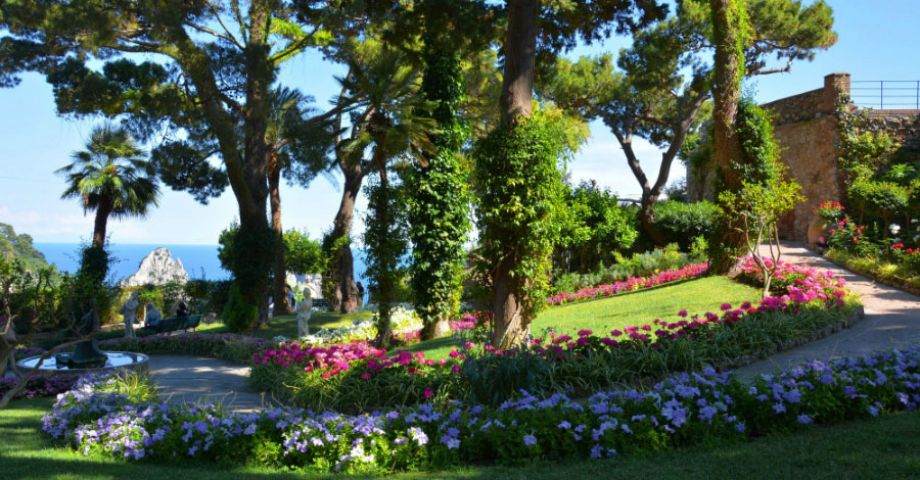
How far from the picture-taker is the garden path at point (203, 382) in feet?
27.4

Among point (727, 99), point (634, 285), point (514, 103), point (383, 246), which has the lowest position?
point (634, 285)

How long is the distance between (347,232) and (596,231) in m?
8.02

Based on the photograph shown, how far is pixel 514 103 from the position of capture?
393 inches

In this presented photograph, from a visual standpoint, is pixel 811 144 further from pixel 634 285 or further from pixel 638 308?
pixel 638 308

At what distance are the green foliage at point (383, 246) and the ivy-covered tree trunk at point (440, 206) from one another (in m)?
0.39

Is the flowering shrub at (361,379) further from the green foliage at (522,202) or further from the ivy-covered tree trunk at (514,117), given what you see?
the green foliage at (522,202)

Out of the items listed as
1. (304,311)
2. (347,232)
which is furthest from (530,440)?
(347,232)

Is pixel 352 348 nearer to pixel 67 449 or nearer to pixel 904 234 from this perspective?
pixel 67 449

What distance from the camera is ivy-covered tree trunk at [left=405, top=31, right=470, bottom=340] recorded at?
Result: 13203 millimetres

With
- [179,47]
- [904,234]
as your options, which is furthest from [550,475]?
[904,234]

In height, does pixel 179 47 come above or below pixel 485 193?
above

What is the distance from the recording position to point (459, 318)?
573 inches

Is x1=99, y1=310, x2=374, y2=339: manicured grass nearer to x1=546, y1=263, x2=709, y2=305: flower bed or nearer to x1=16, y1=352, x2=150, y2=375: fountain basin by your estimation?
x1=546, y1=263, x2=709, y2=305: flower bed

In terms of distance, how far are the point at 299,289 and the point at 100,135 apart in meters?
13.1
